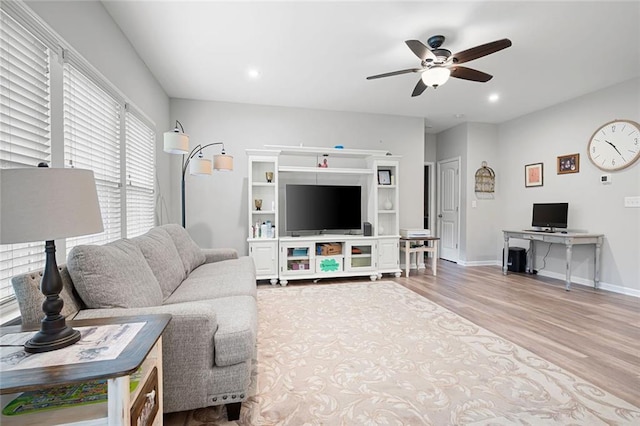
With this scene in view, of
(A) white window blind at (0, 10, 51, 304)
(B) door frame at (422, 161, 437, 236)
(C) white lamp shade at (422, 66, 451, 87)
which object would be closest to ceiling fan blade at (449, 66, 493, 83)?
(C) white lamp shade at (422, 66, 451, 87)

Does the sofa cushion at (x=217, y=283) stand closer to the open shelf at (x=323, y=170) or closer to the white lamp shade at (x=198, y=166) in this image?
the white lamp shade at (x=198, y=166)

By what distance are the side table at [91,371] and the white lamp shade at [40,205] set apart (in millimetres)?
377

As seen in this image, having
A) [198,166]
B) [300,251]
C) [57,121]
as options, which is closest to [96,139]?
[57,121]

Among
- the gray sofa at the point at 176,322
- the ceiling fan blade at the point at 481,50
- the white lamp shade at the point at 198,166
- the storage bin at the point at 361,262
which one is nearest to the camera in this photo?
the gray sofa at the point at 176,322

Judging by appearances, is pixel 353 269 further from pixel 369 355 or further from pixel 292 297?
pixel 369 355

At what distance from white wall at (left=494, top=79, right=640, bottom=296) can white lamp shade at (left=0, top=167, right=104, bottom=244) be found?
17.9 feet

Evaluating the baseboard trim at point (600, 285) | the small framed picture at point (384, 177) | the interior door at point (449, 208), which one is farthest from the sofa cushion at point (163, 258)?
the baseboard trim at point (600, 285)

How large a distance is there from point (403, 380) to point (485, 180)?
484cm

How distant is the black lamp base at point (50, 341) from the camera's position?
0.96 m

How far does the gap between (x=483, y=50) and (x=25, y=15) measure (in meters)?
3.05

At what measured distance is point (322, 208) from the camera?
4.48m

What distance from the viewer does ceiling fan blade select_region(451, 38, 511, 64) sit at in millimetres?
2329

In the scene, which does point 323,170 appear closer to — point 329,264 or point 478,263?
point 329,264

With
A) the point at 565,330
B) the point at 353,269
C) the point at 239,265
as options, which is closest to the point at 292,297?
the point at 239,265
